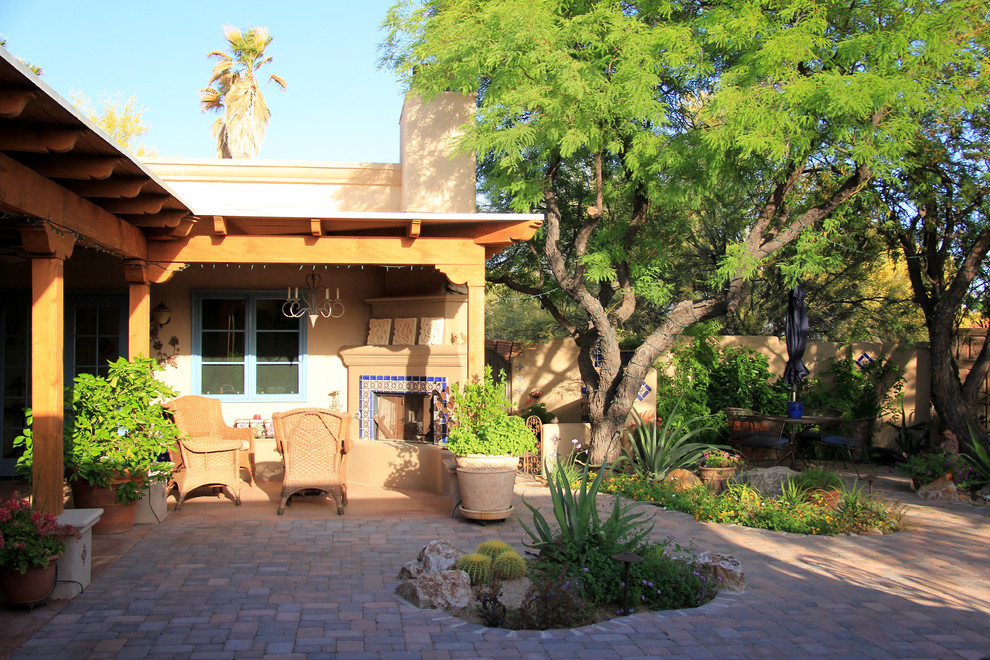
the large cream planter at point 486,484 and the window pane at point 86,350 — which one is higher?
the window pane at point 86,350

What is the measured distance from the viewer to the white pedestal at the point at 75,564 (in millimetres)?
4445

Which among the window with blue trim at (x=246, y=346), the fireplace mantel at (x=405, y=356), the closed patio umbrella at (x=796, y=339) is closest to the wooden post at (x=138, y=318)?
the window with blue trim at (x=246, y=346)

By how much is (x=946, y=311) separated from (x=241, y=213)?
8.34 metres

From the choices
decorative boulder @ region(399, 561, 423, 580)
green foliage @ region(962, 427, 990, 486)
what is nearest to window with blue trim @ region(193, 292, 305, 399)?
decorative boulder @ region(399, 561, 423, 580)

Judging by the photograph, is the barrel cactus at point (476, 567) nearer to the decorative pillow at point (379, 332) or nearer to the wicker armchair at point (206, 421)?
the wicker armchair at point (206, 421)

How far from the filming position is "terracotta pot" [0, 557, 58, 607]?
4.17 m

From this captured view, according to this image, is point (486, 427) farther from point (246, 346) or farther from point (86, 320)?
point (86, 320)

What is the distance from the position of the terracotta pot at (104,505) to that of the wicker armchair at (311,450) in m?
1.28

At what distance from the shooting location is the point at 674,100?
9586 millimetres

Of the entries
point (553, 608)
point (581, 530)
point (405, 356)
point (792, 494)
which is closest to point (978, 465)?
point (792, 494)

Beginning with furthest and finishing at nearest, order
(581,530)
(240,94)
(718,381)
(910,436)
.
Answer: (240,94) → (718,381) → (910,436) → (581,530)

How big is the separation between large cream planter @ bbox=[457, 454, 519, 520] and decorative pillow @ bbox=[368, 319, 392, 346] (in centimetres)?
286

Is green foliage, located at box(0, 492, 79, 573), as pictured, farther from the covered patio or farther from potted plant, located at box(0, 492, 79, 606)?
the covered patio

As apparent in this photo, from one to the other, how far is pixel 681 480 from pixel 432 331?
3.14 meters
